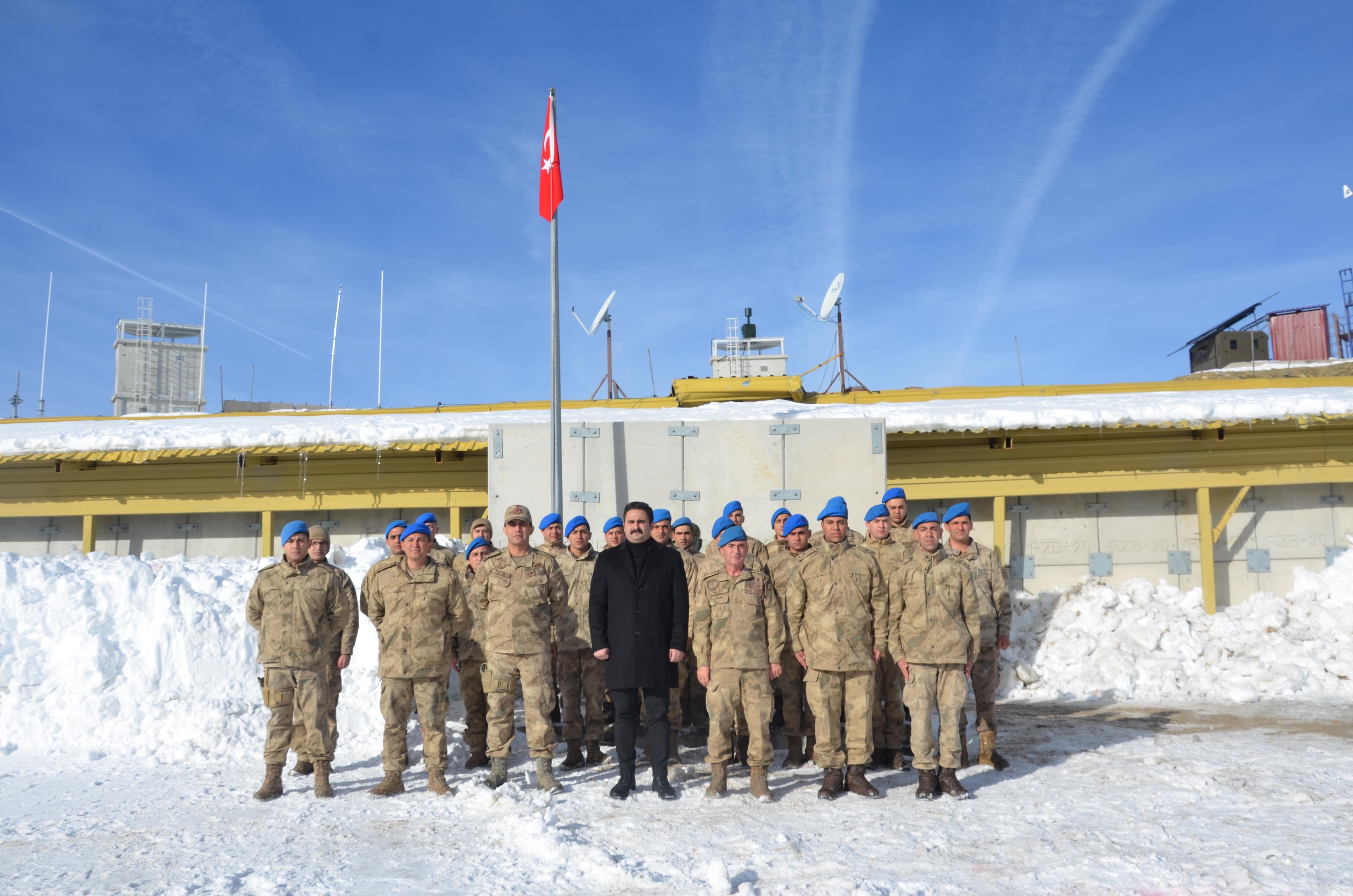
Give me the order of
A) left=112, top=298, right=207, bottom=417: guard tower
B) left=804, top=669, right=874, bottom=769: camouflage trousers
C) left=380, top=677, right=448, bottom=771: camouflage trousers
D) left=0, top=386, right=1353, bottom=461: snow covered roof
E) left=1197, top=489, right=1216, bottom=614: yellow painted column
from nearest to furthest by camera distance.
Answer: left=804, top=669, right=874, bottom=769: camouflage trousers, left=380, top=677, right=448, bottom=771: camouflage trousers, left=0, top=386, right=1353, bottom=461: snow covered roof, left=1197, top=489, right=1216, bottom=614: yellow painted column, left=112, top=298, right=207, bottom=417: guard tower

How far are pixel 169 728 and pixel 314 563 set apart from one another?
2423mm

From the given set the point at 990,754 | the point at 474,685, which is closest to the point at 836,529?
the point at 990,754

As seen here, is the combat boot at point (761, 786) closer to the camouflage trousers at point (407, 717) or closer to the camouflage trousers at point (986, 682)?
the camouflage trousers at point (986, 682)

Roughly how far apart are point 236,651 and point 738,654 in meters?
5.28

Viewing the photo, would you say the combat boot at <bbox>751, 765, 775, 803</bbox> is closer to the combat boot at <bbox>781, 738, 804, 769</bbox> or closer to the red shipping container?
the combat boot at <bbox>781, 738, 804, 769</bbox>

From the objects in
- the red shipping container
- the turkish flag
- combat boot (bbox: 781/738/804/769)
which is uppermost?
the red shipping container

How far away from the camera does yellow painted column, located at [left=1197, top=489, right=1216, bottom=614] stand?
1128 centimetres

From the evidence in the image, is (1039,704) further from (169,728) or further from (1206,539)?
(169,728)

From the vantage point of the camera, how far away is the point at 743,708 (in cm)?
596

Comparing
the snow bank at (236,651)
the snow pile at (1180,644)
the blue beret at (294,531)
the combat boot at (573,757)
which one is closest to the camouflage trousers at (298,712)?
the blue beret at (294,531)

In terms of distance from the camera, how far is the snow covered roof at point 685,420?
436 inches

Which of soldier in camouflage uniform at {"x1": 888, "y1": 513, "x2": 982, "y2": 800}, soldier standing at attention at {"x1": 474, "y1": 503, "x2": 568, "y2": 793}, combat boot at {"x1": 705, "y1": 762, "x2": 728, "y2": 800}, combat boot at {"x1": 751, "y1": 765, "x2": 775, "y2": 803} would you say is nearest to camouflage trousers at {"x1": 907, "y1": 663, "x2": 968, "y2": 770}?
soldier in camouflage uniform at {"x1": 888, "y1": 513, "x2": 982, "y2": 800}

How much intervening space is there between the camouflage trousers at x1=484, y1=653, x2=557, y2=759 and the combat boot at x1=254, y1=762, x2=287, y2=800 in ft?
4.67

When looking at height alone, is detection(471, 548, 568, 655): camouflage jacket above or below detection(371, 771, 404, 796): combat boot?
above
